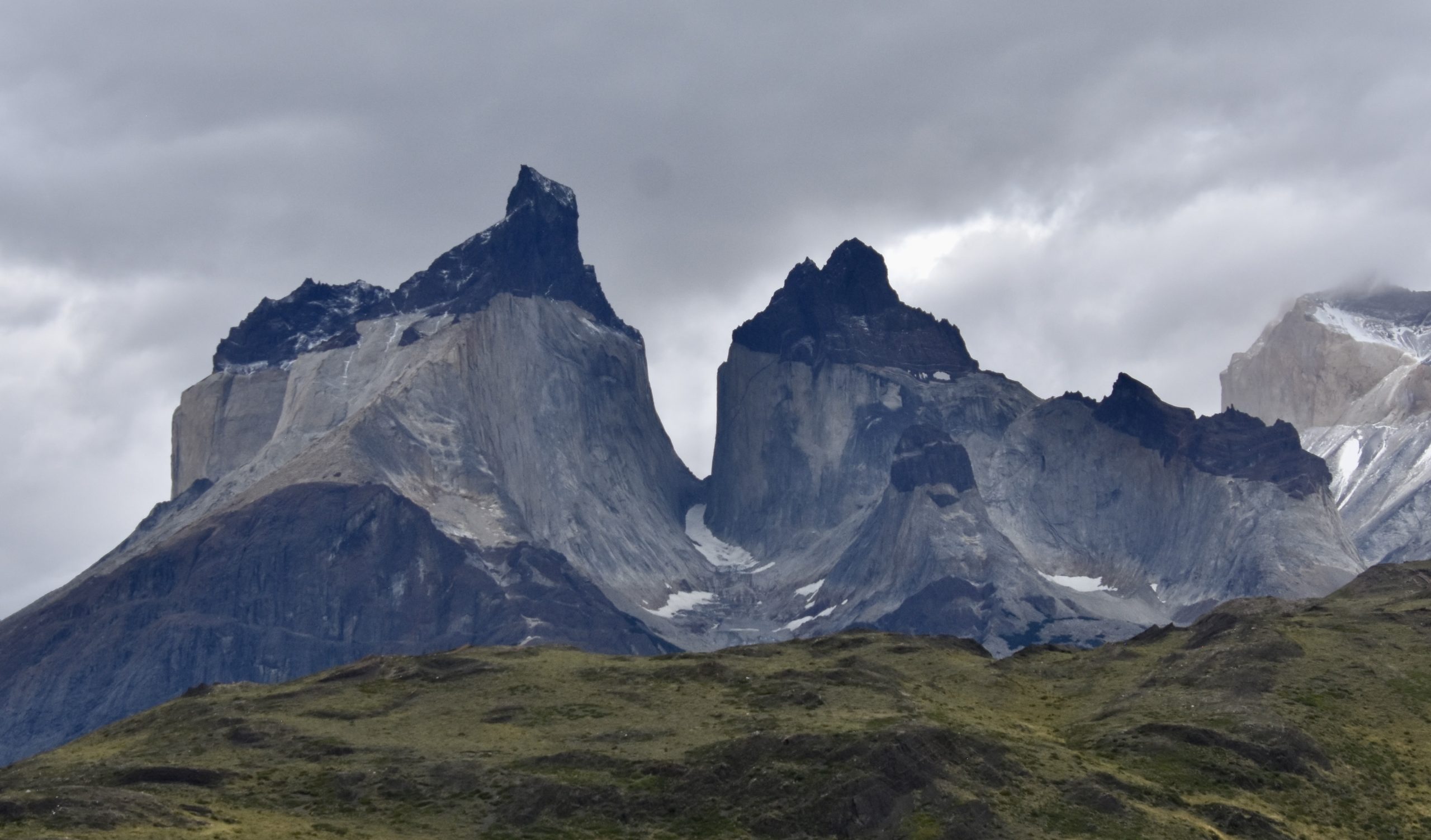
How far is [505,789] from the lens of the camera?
18062 centimetres

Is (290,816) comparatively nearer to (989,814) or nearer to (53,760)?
(53,760)

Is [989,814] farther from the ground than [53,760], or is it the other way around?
[53,760]

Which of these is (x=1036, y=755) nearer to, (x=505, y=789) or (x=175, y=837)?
(x=505, y=789)

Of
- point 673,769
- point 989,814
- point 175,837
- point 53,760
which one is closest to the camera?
point 175,837

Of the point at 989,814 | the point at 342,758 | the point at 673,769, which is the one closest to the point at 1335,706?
the point at 989,814

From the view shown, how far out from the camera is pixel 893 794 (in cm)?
17550

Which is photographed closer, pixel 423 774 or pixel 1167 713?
pixel 423 774

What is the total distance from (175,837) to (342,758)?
33.0m

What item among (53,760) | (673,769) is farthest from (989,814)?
(53,760)

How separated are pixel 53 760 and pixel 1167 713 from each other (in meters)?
96.9

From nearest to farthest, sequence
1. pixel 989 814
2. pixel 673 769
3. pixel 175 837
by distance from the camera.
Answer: pixel 175 837 → pixel 989 814 → pixel 673 769

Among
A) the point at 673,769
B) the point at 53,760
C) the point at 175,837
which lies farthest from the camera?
the point at 53,760

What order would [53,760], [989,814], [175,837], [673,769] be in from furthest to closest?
[53,760], [673,769], [989,814], [175,837]

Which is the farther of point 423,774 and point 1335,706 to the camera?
point 1335,706
